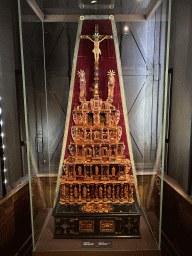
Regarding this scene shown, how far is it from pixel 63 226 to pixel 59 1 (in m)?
3.66

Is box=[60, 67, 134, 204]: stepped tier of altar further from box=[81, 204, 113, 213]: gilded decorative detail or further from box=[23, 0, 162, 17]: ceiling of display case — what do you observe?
box=[23, 0, 162, 17]: ceiling of display case

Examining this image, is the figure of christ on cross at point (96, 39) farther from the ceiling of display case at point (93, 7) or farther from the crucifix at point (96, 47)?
the ceiling of display case at point (93, 7)

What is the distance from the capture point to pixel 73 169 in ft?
11.3

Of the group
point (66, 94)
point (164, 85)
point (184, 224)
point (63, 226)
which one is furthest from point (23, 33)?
point (184, 224)

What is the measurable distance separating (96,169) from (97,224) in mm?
854

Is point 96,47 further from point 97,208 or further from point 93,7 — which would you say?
point 97,208

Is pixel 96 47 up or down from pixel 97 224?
up

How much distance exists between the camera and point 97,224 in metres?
3.22

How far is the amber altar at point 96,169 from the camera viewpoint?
10.7 ft

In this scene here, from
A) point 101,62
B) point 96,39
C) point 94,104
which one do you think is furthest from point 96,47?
point 94,104

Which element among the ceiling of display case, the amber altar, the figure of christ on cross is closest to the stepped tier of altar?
the amber altar

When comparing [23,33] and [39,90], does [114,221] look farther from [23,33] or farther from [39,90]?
[23,33]

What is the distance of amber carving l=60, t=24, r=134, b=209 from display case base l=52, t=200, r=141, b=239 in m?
0.28

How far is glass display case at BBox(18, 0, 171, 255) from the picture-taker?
3225mm
